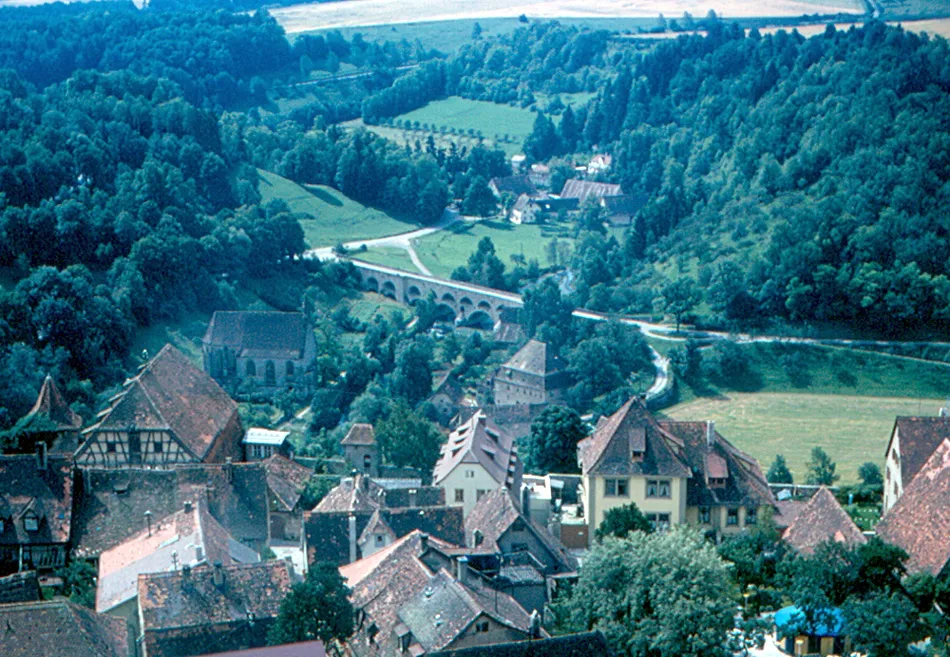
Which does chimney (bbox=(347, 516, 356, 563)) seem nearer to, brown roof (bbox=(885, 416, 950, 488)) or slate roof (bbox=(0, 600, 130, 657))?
slate roof (bbox=(0, 600, 130, 657))

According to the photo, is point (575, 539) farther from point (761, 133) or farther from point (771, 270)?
point (761, 133)

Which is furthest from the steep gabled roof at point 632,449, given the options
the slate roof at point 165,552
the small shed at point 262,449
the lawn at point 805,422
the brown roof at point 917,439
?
the lawn at point 805,422

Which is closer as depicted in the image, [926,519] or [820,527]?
[926,519]

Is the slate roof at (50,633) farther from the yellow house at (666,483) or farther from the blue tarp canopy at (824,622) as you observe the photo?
the yellow house at (666,483)

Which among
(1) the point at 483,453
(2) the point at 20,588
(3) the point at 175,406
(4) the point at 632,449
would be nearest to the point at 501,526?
(4) the point at 632,449

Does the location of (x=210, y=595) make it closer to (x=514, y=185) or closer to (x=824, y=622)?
(x=824, y=622)

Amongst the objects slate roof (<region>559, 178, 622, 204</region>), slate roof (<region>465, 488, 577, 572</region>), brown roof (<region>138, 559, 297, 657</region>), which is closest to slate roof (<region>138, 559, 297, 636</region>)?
brown roof (<region>138, 559, 297, 657</region>)
